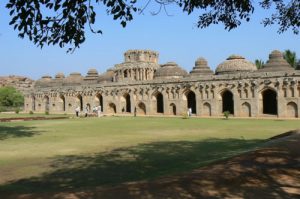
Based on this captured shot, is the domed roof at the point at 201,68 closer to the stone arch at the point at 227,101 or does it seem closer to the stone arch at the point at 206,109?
the stone arch at the point at 227,101

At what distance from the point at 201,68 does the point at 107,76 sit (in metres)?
18.7

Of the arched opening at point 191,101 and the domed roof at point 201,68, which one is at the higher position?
the domed roof at point 201,68

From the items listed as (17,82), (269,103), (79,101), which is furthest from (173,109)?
(17,82)

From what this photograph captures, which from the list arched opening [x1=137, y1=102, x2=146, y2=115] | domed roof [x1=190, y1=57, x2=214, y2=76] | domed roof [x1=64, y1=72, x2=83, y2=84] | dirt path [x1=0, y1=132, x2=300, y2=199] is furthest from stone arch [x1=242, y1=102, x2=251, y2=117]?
domed roof [x1=64, y1=72, x2=83, y2=84]

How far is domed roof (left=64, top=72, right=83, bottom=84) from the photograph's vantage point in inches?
2281

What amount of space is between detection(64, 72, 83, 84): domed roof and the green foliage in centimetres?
1526

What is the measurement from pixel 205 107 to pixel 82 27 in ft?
104

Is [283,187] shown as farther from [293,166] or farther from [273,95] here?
[273,95]

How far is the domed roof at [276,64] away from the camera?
114ft

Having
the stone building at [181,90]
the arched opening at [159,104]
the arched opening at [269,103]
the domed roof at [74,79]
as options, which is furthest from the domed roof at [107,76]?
the arched opening at [269,103]

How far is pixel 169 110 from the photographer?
41250 millimetres

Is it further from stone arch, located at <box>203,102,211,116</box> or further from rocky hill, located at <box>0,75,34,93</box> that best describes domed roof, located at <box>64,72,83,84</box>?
rocky hill, located at <box>0,75,34,93</box>

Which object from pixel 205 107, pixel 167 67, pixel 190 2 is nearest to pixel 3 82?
pixel 167 67

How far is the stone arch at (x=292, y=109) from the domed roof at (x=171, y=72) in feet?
48.1
